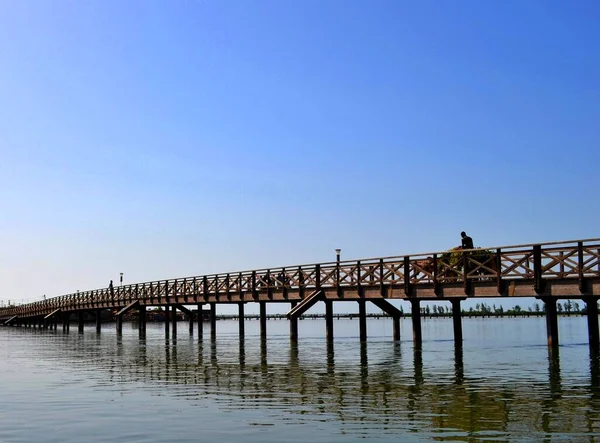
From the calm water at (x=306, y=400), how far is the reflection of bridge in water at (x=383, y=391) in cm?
3

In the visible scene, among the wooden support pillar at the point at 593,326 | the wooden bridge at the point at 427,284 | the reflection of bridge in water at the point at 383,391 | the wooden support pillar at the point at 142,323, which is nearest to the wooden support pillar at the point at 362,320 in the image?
the wooden bridge at the point at 427,284

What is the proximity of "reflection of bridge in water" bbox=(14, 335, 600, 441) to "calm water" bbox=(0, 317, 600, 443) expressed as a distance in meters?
0.03

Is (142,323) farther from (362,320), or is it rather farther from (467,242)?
(467,242)

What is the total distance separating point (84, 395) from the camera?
607 inches

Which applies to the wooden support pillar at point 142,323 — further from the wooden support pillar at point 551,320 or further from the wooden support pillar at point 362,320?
the wooden support pillar at point 551,320

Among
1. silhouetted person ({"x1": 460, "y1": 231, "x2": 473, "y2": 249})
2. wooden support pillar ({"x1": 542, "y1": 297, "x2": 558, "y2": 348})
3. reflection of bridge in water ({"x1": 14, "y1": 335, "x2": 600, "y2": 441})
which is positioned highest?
silhouetted person ({"x1": 460, "y1": 231, "x2": 473, "y2": 249})

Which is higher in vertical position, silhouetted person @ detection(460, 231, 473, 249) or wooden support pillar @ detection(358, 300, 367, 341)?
silhouetted person @ detection(460, 231, 473, 249)

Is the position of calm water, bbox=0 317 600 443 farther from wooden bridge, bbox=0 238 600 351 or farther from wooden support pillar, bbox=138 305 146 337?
wooden support pillar, bbox=138 305 146 337

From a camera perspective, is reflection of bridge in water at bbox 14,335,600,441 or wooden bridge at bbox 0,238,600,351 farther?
wooden bridge at bbox 0,238,600,351

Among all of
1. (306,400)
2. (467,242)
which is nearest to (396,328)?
(467,242)

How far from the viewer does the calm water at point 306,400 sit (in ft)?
35.0

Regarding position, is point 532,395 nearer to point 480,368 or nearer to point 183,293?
point 480,368

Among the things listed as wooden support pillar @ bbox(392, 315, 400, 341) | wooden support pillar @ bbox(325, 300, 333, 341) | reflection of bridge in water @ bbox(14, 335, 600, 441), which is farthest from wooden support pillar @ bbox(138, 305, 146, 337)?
reflection of bridge in water @ bbox(14, 335, 600, 441)

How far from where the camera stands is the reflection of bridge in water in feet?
36.8
